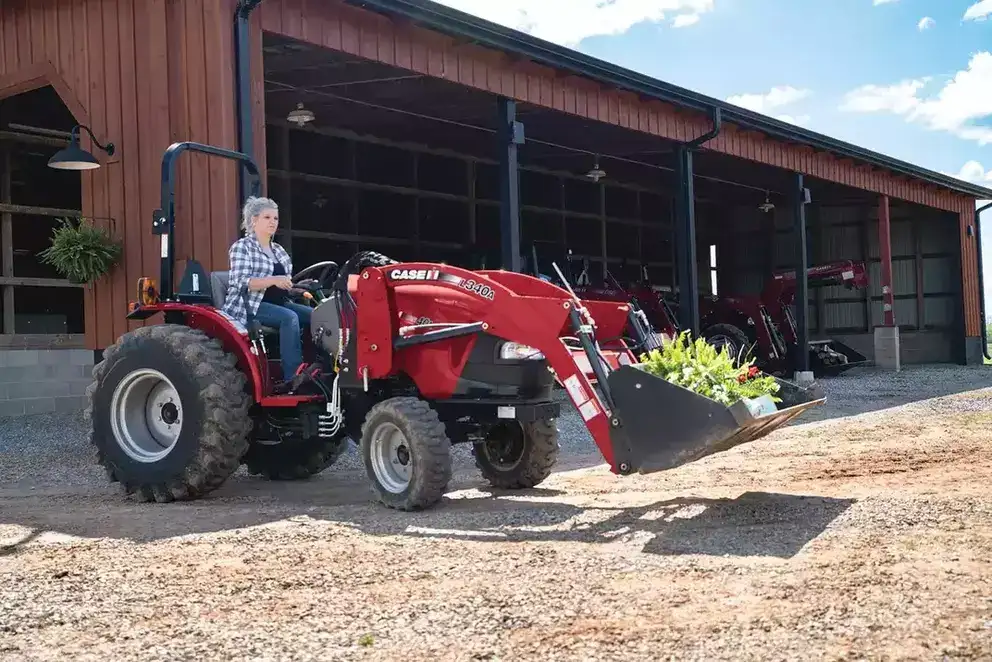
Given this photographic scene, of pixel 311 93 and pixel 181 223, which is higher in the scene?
pixel 311 93

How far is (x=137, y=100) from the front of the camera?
9391mm

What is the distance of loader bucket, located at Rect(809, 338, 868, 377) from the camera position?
1914 centimetres

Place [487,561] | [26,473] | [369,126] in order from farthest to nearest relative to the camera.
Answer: [369,126] → [26,473] → [487,561]

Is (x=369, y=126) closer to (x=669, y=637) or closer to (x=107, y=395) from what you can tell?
(x=107, y=395)

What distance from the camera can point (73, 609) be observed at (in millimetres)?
Answer: 3879

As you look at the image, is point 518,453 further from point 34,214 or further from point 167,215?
point 34,214

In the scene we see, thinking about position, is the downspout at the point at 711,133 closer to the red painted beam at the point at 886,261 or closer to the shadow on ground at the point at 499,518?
the red painted beam at the point at 886,261

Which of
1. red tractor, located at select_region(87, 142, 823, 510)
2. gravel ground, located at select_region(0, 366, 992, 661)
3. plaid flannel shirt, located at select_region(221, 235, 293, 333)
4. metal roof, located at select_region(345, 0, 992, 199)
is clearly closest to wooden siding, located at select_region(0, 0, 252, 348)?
metal roof, located at select_region(345, 0, 992, 199)

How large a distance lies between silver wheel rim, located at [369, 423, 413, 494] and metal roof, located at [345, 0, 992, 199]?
4971 millimetres

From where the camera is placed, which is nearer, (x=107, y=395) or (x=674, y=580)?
(x=674, y=580)

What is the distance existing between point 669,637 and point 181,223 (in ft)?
21.5

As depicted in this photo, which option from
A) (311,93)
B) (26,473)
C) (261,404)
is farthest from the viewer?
(311,93)

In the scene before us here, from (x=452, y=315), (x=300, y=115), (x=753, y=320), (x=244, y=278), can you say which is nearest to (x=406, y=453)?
(x=452, y=315)

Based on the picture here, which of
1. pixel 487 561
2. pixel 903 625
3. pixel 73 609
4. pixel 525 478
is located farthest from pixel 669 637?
pixel 525 478
